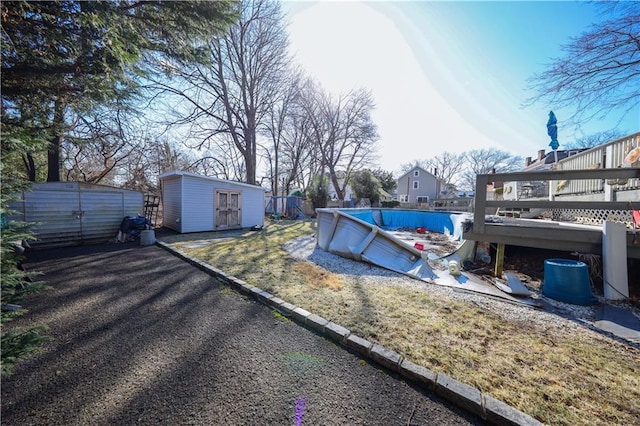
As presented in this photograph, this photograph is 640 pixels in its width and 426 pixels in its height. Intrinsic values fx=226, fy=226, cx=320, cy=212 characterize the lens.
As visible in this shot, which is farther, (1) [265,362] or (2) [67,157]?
(2) [67,157]

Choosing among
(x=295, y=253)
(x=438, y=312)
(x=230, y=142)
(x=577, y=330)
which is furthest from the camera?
(x=230, y=142)

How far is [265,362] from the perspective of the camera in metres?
2.13

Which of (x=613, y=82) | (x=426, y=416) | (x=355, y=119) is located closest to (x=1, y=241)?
(x=426, y=416)

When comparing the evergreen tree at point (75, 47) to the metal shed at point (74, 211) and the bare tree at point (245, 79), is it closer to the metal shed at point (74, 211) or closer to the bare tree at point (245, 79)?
the metal shed at point (74, 211)

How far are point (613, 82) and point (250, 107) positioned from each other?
16.5 meters

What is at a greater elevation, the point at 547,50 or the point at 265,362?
the point at 547,50

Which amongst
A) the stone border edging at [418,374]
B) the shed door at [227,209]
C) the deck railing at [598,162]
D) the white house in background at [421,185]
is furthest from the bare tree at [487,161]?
the stone border edging at [418,374]

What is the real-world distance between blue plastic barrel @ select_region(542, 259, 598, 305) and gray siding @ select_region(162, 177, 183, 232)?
1149 cm

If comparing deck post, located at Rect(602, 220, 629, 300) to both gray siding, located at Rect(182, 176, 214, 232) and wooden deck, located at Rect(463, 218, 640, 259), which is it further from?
gray siding, located at Rect(182, 176, 214, 232)

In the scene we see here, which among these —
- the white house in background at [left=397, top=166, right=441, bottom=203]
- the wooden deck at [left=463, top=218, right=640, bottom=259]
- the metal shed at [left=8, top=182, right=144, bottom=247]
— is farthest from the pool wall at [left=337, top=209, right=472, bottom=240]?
the white house in background at [left=397, top=166, right=441, bottom=203]

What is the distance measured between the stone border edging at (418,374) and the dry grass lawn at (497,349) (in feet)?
0.31

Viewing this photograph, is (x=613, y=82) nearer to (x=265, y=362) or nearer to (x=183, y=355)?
(x=265, y=362)

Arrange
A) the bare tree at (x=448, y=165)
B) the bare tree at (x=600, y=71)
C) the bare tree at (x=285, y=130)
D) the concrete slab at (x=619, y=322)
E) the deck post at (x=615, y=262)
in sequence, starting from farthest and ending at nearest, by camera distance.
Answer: the bare tree at (x=448, y=165) → the bare tree at (x=285, y=130) → the bare tree at (x=600, y=71) → the deck post at (x=615, y=262) → the concrete slab at (x=619, y=322)

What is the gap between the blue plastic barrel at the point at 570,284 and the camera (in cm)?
349
